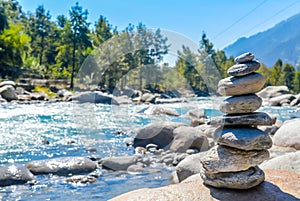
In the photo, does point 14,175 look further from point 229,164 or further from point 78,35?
point 78,35

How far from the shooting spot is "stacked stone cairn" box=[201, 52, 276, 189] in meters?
3.92

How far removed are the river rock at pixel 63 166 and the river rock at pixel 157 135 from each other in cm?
275

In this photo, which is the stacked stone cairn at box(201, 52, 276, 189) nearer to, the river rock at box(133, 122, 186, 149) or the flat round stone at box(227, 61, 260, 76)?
the flat round stone at box(227, 61, 260, 76)

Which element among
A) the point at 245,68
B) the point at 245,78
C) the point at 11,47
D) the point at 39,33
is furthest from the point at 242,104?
the point at 39,33

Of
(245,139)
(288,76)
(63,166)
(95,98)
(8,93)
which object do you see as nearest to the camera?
(245,139)

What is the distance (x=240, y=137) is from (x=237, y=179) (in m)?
0.48

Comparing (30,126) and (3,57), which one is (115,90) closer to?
(3,57)

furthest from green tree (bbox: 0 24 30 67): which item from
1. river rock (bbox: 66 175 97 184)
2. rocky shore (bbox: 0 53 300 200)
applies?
river rock (bbox: 66 175 97 184)

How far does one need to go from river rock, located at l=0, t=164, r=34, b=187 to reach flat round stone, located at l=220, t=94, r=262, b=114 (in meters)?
4.21

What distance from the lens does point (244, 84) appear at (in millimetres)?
3980

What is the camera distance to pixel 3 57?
108 feet

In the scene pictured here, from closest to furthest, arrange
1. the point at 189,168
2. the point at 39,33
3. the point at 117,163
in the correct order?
the point at 189,168, the point at 117,163, the point at 39,33

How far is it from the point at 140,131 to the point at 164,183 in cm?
363

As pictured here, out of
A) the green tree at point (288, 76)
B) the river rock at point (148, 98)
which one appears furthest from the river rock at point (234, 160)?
the green tree at point (288, 76)
